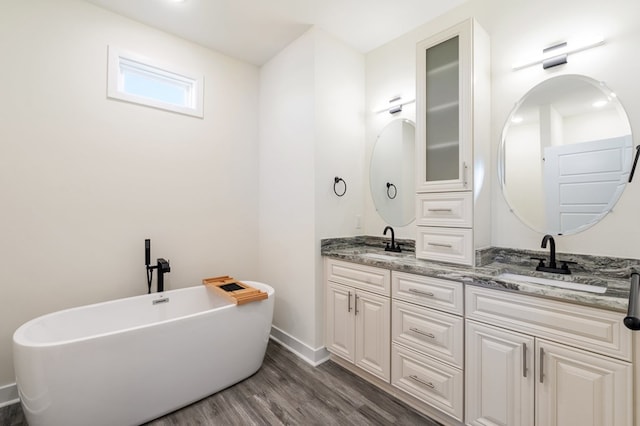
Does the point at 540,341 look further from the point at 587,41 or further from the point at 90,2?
the point at 90,2

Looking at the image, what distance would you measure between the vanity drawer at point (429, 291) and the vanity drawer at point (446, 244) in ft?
0.85

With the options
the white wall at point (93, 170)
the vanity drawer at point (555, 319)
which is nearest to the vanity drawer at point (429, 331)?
the vanity drawer at point (555, 319)

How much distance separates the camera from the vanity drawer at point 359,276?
207 centimetres

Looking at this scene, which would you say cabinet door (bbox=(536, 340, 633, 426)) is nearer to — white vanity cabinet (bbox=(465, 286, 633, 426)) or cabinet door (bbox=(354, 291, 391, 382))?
white vanity cabinet (bbox=(465, 286, 633, 426))

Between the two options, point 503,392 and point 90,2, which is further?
point 90,2

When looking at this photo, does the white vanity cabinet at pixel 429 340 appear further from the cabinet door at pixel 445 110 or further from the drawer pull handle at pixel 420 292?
the cabinet door at pixel 445 110

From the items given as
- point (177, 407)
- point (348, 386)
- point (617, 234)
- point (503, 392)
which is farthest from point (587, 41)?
point (177, 407)

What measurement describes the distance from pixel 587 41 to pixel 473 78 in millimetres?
645

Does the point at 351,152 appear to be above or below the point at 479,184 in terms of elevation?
above

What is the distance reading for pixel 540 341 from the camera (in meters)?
1.36

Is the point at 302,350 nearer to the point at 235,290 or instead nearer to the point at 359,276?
the point at 235,290

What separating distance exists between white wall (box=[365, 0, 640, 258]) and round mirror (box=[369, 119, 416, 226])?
27 cm

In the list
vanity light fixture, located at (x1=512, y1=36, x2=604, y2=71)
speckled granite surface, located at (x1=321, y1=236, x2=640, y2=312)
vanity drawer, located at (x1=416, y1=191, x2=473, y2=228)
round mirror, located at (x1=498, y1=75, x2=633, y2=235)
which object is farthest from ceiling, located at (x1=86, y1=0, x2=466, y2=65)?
speckled granite surface, located at (x1=321, y1=236, x2=640, y2=312)

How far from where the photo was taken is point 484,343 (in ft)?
5.10
